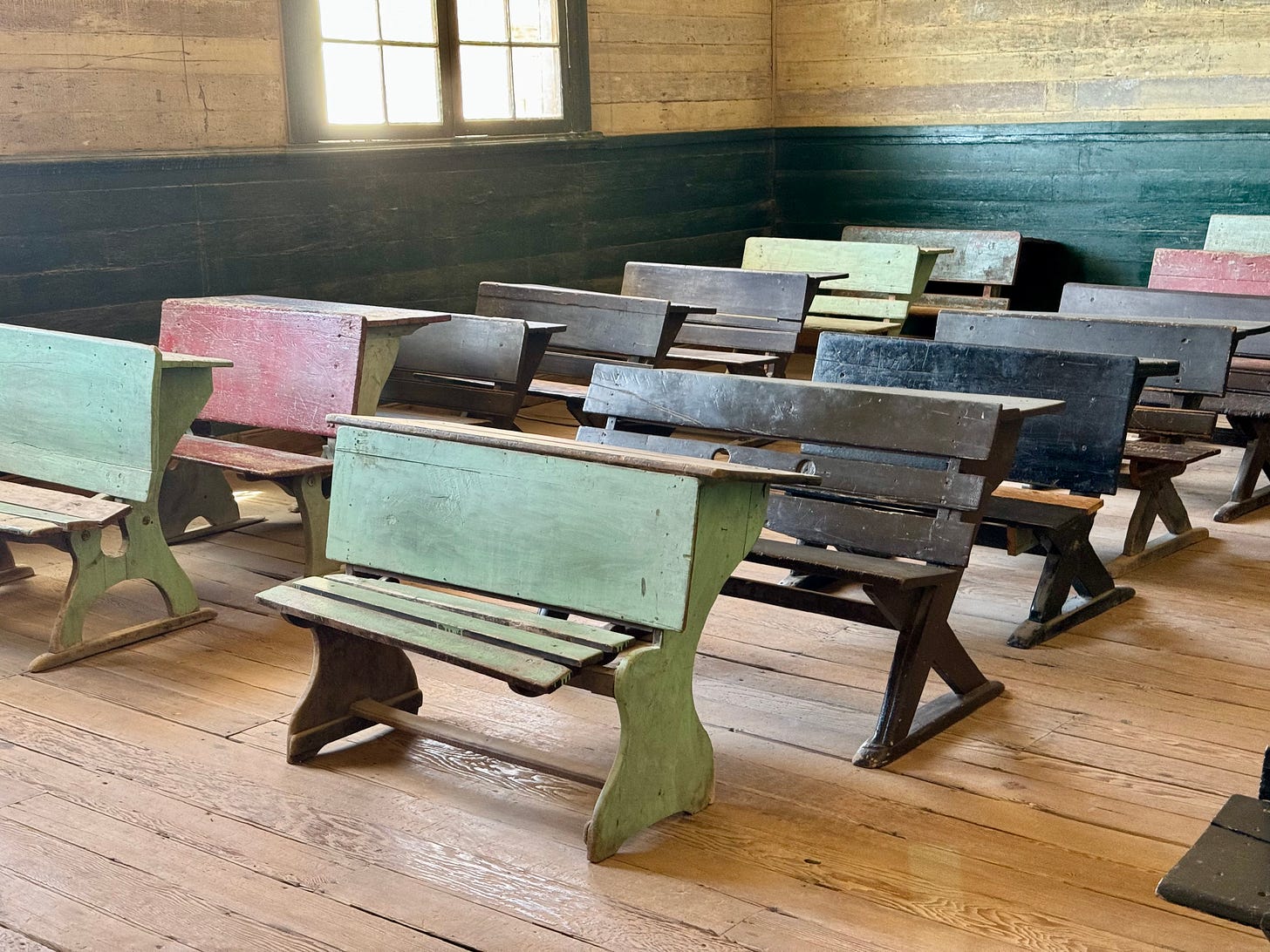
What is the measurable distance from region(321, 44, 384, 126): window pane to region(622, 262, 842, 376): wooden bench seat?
141 cm

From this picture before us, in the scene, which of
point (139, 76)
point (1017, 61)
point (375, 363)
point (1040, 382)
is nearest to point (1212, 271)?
point (1040, 382)

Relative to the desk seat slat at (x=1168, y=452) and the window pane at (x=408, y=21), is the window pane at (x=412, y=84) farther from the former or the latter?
the desk seat slat at (x=1168, y=452)

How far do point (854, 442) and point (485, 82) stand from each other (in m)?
4.37

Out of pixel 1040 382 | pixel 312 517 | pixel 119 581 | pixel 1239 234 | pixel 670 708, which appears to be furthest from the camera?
pixel 1239 234

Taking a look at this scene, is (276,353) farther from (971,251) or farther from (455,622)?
(971,251)

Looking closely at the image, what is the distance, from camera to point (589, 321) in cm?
550

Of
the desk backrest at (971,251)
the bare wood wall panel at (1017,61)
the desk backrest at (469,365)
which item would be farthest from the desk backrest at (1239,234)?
the desk backrest at (469,365)

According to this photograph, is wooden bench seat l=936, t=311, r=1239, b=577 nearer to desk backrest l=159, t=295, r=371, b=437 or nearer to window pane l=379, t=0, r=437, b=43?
desk backrest l=159, t=295, r=371, b=437

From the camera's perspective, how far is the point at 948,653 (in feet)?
10.5

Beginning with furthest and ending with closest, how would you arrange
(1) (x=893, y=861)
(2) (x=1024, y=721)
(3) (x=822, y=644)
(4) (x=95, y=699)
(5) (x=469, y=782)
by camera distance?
(3) (x=822, y=644), (4) (x=95, y=699), (2) (x=1024, y=721), (5) (x=469, y=782), (1) (x=893, y=861)

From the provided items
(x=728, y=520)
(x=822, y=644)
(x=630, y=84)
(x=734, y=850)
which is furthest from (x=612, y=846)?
(x=630, y=84)

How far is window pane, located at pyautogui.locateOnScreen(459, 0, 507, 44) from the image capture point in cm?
681

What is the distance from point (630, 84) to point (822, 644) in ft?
16.0

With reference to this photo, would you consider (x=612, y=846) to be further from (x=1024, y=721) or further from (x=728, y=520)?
(x=1024, y=721)
